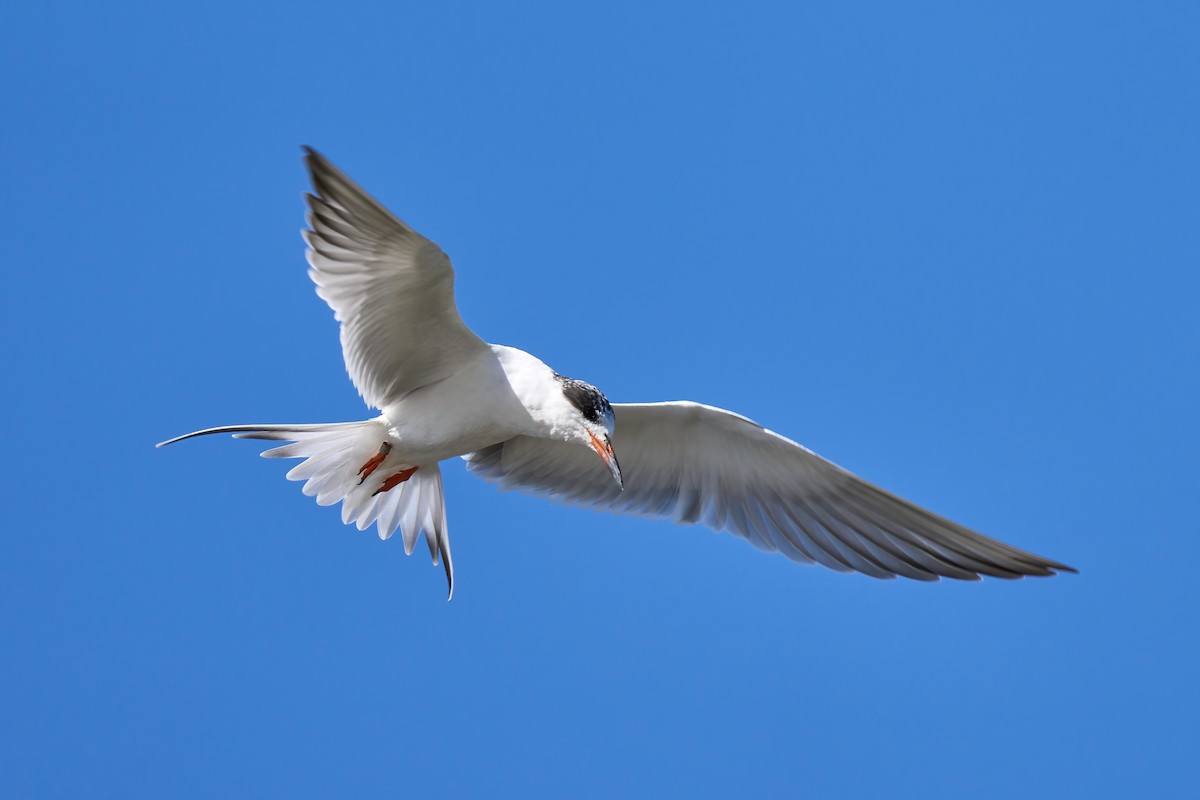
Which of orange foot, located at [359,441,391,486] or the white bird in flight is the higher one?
the white bird in flight

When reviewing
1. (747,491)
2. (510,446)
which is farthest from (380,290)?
(747,491)

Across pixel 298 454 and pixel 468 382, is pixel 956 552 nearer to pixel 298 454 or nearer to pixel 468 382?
pixel 468 382

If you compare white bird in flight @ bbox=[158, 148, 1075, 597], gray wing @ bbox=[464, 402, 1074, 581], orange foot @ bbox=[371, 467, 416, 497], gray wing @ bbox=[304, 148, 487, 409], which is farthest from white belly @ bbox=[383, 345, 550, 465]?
gray wing @ bbox=[464, 402, 1074, 581]

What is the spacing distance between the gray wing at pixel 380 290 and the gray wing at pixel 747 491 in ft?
2.76

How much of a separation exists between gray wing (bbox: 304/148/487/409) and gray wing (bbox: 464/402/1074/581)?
84 cm

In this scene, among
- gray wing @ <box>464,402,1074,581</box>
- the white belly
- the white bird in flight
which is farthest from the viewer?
gray wing @ <box>464,402,1074,581</box>

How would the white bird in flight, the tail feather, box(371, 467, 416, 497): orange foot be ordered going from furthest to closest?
box(371, 467, 416, 497): orange foot < the tail feather < the white bird in flight

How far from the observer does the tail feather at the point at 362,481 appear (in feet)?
19.5

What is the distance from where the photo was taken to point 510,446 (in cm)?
→ 667

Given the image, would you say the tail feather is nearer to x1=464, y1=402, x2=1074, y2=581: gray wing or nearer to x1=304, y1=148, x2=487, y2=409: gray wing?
x1=304, y1=148, x2=487, y2=409: gray wing

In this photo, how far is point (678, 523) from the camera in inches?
264

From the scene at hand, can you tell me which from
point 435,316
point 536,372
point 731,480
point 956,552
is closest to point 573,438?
point 536,372

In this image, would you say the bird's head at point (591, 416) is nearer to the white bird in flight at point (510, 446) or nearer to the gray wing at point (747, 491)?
the white bird in flight at point (510, 446)

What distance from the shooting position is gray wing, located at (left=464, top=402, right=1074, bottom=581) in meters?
6.13
